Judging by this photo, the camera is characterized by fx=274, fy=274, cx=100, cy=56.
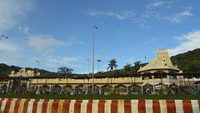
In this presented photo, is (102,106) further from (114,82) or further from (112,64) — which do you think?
(112,64)

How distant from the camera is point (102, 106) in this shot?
9.86 meters

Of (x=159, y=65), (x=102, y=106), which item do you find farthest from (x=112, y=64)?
(x=102, y=106)

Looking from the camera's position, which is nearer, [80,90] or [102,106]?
[102,106]

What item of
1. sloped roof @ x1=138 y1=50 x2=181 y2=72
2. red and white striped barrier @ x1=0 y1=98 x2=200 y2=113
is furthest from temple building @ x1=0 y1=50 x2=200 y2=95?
red and white striped barrier @ x1=0 y1=98 x2=200 y2=113

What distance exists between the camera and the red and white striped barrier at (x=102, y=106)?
9.08 meters

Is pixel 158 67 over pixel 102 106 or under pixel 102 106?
over

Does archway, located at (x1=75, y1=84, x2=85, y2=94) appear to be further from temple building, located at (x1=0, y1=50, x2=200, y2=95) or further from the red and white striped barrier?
the red and white striped barrier

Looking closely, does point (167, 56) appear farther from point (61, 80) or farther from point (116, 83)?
point (61, 80)

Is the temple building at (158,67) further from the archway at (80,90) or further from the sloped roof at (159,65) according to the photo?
the archway at (80,90)

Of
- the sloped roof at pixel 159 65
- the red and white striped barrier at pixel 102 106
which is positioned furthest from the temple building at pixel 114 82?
the red and white striped barrier at pixel 102 106

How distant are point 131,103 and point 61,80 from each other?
81.1 metres

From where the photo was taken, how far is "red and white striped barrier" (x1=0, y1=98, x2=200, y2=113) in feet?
29.8

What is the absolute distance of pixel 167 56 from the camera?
10681 cm

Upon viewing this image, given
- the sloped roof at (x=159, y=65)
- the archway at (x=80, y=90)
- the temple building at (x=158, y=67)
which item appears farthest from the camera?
the sloped roof at (x=159, y=65)
